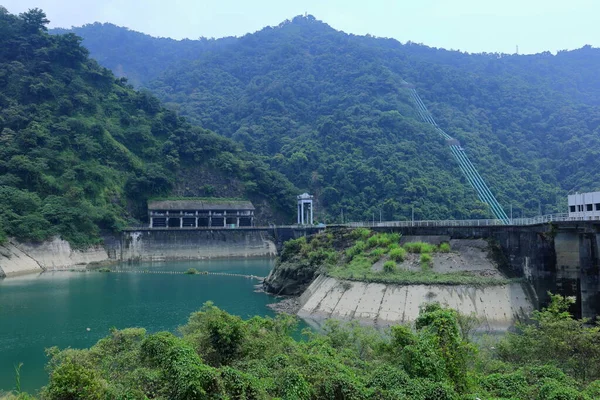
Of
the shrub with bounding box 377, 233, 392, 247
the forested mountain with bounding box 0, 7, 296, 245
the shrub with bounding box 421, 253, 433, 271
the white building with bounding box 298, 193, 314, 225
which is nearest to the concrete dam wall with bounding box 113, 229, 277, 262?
the forested mountain with bounding box 0, 7, 296, 245

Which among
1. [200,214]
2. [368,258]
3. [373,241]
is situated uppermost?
[200,214]

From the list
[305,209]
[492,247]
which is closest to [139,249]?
[305,209]

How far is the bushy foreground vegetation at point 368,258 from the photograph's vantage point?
38375 mm

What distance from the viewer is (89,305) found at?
148 ft

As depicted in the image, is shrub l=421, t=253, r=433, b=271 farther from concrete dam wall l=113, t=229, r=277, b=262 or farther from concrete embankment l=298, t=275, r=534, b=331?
concrete dam wall l=113, t=229, r=277, b=262

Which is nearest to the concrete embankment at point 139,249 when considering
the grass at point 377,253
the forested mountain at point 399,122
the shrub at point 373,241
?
the forested mountain at point 399,122

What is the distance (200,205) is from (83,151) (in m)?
24.1

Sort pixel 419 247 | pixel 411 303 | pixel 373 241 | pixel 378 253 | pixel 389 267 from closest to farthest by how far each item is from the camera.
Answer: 1. pixel 411 303
2. pixel 389 267
3. pixel 419 247
4. pixel 378 253
5. pixel 373 241

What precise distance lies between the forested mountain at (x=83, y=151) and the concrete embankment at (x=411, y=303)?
172 feet

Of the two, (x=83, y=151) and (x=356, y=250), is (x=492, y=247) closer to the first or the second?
(x=356, y=250)

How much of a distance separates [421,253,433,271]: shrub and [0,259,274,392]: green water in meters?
13.3

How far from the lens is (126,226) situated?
9019cm

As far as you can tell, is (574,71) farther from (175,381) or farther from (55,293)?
(175,381)

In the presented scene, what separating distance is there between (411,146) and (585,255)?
9538 centimetres
